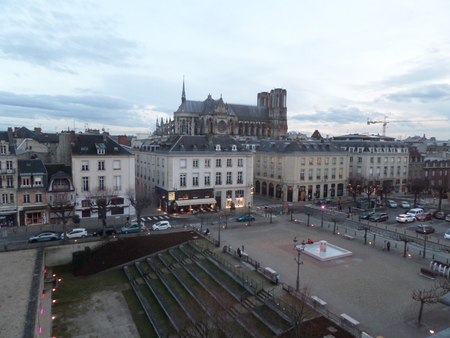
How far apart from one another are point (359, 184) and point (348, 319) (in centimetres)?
4249

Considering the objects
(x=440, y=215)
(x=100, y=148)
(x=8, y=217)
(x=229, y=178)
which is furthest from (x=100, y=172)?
(x=440, y=215)

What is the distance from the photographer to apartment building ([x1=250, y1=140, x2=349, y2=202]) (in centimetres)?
5291

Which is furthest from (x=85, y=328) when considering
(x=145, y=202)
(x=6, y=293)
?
(x=145, y=202)

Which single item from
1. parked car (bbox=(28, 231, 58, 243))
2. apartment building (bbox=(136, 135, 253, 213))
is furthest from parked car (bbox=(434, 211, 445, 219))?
parked car (bbox=(28, 231, 58, 243))

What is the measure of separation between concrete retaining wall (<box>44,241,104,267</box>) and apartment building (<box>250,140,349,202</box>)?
34286 mm

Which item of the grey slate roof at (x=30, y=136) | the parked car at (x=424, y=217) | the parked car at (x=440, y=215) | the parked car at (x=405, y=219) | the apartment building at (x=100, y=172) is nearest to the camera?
the apartment building at (x=100, y=172)

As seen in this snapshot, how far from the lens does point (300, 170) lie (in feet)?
175

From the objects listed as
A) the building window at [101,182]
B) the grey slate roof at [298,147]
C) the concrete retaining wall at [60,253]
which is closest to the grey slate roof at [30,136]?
the building window at [101,182]

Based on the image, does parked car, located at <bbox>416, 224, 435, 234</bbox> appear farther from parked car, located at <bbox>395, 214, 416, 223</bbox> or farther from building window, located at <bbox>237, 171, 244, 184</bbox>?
building window, located at <bbox>237, 171, 244, 184</bbox>

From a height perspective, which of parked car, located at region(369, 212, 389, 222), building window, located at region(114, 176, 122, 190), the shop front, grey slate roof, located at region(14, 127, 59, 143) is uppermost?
grey slate roof, located at region(14, 127, 59, 143)

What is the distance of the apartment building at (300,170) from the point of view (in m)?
52.9

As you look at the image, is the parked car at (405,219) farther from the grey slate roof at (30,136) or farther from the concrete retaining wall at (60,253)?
the grey slate roof at (30,136)

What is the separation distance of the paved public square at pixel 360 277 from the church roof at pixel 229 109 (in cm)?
6793

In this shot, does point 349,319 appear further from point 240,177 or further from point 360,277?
point 240,177
